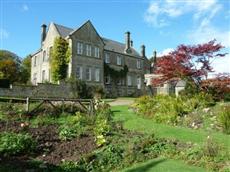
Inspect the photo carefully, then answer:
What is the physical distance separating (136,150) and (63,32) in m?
32.5

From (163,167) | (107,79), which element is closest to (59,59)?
(107,79)

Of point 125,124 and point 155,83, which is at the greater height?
point 155,83

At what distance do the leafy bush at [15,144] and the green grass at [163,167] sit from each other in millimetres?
3167

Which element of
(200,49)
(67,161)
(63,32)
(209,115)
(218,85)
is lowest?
(67,161)

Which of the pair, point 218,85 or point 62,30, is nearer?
point 218,85

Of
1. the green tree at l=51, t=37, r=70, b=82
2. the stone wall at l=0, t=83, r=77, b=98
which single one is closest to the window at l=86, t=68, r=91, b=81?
the green tree at l=51, t=37, r=70, b=82

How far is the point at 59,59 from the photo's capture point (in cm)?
3788

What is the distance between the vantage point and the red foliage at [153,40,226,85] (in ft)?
68.9

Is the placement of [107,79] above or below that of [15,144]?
above

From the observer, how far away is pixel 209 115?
47.6ft

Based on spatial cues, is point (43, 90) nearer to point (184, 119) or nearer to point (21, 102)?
point (21, 102)

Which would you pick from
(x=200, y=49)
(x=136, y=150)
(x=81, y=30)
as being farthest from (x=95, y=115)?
(x=81, y=30)

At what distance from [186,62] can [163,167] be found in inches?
568

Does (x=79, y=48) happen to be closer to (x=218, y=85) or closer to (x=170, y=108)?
(x=218, y=85)
